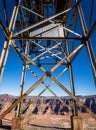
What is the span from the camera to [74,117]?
8.05 m

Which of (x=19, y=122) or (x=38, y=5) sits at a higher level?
(x=38, y=5)

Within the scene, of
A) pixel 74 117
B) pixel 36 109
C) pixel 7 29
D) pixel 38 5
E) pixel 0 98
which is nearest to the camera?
pixel 7 29

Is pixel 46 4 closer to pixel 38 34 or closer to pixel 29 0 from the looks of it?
pixel 29 0

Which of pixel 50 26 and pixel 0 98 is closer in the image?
pixel 50 26

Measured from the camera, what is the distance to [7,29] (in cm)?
571

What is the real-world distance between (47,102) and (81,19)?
328 ft

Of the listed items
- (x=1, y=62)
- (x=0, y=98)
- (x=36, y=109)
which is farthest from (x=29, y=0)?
(x=0, y=98)

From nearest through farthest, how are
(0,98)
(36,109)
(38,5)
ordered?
(38,5) < (36,109) < (0,98)

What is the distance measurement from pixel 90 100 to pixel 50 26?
97866mm

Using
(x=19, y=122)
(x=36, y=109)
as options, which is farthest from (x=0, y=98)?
(x=19, y=122)

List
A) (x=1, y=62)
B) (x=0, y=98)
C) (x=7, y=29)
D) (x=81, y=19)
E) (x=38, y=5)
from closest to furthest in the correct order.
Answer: (x=1, y=62) < (x=7, y=29) < (x=81, y=19) < (x=38, y=5) < (x=0, y=98)

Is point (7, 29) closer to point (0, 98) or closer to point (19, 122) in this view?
point (19, 122)

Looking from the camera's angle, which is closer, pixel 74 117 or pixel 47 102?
pixel 74 117

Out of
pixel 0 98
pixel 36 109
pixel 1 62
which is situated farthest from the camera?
pixel 0 98
